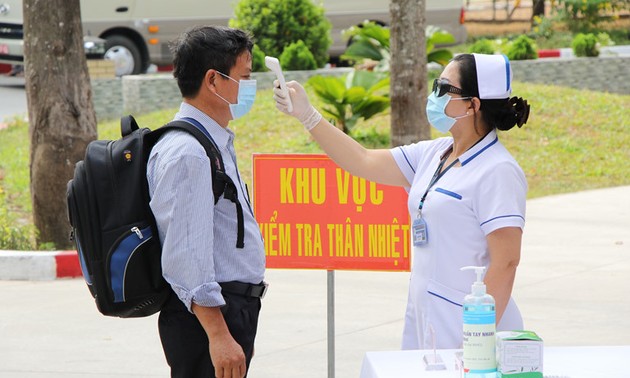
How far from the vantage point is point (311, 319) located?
7488 millimetres

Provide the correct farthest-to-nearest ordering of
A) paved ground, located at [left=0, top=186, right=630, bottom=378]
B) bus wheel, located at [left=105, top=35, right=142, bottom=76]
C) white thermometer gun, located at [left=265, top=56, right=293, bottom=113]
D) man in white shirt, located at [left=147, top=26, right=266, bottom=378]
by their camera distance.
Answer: bus wheel, located at [left=105, top=35, right=142, bottom=76] < paved ground, located at [left=0, top=186, right=630, bottom=378] < white thermometer gun, located at [left=265, top=56, right=293, bottom=113] < man in white shirt, located at [left=147, top=26, right=266, bottom=378]

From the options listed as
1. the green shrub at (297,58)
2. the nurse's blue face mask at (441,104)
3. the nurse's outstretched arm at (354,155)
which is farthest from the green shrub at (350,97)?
the nurse's blue face mask at (441,104)

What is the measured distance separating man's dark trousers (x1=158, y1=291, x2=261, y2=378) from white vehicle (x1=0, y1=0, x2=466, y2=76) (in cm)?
1448

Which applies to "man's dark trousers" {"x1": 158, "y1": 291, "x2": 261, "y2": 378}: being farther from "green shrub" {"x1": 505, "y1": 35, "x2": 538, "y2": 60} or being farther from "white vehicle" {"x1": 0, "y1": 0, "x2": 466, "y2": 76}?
"white vehicle" {"x1": 0, "y1": 0, "x2": 466, "y2": 76}

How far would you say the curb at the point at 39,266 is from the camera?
863 cm

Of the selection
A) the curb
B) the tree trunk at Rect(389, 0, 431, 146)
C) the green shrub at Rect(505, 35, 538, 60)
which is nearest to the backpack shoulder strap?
the curb

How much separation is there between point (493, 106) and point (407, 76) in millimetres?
8110

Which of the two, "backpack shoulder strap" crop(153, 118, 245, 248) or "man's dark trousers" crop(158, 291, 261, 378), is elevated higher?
"backpack shoulder strap" crop(153, 118, 245, 248)

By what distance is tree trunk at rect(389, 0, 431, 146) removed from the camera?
11.9m

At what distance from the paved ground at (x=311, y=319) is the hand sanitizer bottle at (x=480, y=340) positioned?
125 inches

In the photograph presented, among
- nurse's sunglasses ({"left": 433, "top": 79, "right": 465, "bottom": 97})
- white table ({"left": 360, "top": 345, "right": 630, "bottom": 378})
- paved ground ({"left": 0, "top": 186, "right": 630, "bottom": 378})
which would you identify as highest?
nurse's sunglasses ({"left": 433, "top": 79, "right": 465, "bottom": 97})

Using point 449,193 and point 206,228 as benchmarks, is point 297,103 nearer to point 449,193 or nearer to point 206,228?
point 449,193

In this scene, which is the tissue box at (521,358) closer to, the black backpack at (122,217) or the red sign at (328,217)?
the black backpack at (122,217)

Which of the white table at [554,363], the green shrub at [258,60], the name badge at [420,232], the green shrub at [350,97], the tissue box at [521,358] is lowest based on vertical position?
the green shrub at [350,97]
